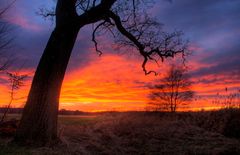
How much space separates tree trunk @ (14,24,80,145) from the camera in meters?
14.9

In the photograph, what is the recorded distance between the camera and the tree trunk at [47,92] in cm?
1486

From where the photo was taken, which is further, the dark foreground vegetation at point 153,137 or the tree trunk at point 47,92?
the dark foreground vegetation at point 153,137

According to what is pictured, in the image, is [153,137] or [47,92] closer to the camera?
[47,92]

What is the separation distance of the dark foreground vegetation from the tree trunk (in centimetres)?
77

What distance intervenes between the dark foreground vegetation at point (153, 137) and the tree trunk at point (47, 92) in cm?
77

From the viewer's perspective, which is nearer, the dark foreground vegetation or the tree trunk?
the tree trunk

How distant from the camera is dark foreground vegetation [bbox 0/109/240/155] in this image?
15630 millimetres

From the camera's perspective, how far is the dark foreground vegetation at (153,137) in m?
15.6

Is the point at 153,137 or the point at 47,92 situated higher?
the point at 47,92

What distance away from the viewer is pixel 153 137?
20812mm

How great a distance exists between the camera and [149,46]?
757 inches

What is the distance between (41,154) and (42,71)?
4.00m

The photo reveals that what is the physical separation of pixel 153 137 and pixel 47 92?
7.81 meters

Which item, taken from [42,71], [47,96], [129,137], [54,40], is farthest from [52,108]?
[129,137]
